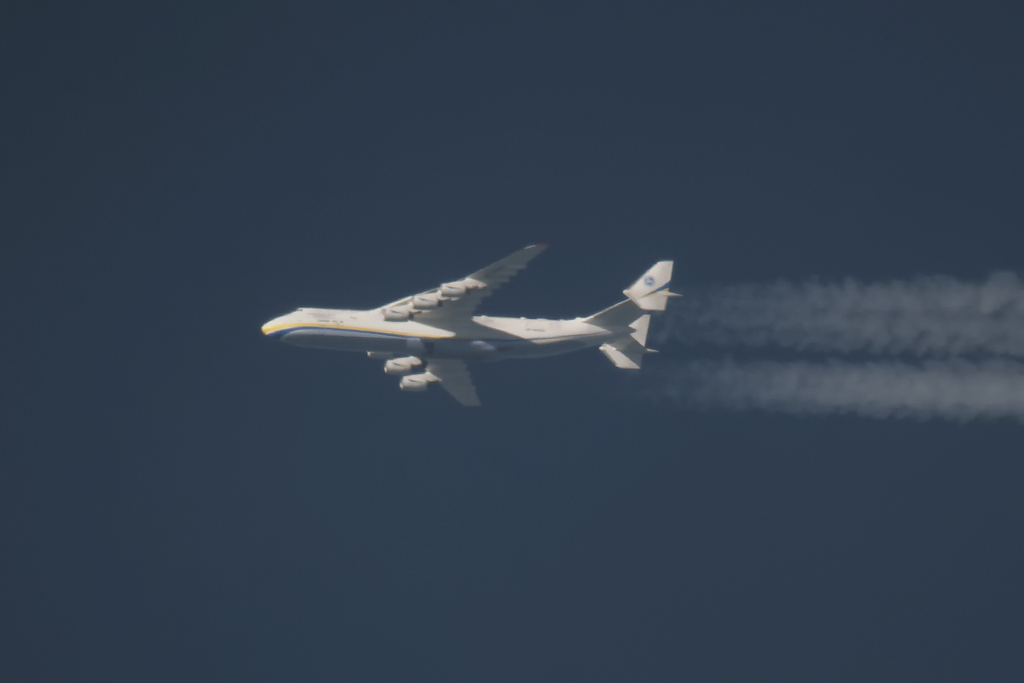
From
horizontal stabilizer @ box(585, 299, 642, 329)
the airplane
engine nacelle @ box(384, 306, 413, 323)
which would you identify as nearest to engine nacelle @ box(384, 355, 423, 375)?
the airplane

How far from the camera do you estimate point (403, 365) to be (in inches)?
2554

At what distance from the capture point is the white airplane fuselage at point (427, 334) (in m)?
62.3

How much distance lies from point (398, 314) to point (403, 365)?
3976 mm

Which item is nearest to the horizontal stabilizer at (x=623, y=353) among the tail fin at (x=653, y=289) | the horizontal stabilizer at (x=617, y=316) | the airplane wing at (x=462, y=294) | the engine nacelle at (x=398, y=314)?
the horizontal stabilizer at (x=617, y=316)

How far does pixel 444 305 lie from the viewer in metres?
61.4

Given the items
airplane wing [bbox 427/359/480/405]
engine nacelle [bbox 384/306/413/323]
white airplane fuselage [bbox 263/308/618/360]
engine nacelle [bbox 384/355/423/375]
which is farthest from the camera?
airplane wing [bbox 427/359/480/405]

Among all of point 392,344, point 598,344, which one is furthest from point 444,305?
point 598,344

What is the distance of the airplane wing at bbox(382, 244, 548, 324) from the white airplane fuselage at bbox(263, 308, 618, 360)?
681 mm

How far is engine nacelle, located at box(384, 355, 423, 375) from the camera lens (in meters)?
64.6

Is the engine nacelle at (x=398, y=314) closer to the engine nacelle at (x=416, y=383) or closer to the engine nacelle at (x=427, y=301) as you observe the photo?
the engine nacelle at (x=427, y=301)

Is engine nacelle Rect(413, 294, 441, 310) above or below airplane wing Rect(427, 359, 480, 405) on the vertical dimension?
above

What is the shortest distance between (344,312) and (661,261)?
16.8 m

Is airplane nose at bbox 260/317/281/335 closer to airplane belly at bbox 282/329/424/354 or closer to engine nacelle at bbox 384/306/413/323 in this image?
airplane belly at bbox 282/329/424/354

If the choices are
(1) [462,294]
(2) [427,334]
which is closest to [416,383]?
(2) [427,334]
